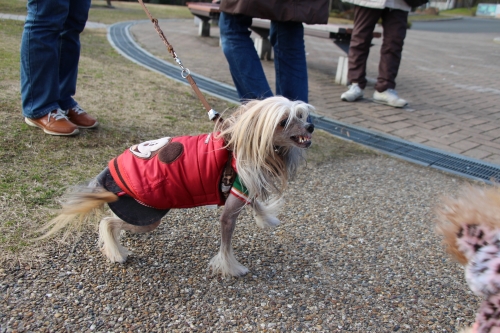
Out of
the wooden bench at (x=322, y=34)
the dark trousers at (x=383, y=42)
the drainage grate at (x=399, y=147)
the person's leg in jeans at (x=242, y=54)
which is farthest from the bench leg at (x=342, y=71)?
the person's leg in jeans at (x=242, y=54)

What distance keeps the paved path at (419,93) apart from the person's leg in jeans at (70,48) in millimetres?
2535

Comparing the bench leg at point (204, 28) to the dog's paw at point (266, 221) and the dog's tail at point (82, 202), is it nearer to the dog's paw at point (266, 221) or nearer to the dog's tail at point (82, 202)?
the dog's paw at point (266, 221)

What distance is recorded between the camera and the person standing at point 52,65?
3121 millimetres

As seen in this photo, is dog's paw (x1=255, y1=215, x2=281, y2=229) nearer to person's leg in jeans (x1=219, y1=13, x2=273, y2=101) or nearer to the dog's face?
the dog's face

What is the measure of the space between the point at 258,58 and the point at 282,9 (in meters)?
0.41

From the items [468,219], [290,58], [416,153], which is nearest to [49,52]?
[290,58]

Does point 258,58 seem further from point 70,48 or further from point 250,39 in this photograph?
point 70,48

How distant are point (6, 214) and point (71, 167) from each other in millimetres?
648

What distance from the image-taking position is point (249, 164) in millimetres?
1981

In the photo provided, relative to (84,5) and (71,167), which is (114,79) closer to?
(84,5)

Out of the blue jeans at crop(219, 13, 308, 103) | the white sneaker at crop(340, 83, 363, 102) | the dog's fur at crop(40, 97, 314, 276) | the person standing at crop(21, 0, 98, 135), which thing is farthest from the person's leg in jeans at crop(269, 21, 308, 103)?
the white sneaker at crop(340, 83, 363, 102)

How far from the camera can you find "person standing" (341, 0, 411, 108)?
5.21 meters

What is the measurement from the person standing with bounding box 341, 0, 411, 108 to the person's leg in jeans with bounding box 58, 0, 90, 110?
317 cm

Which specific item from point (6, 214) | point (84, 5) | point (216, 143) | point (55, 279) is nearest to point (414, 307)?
point (216, 143)
